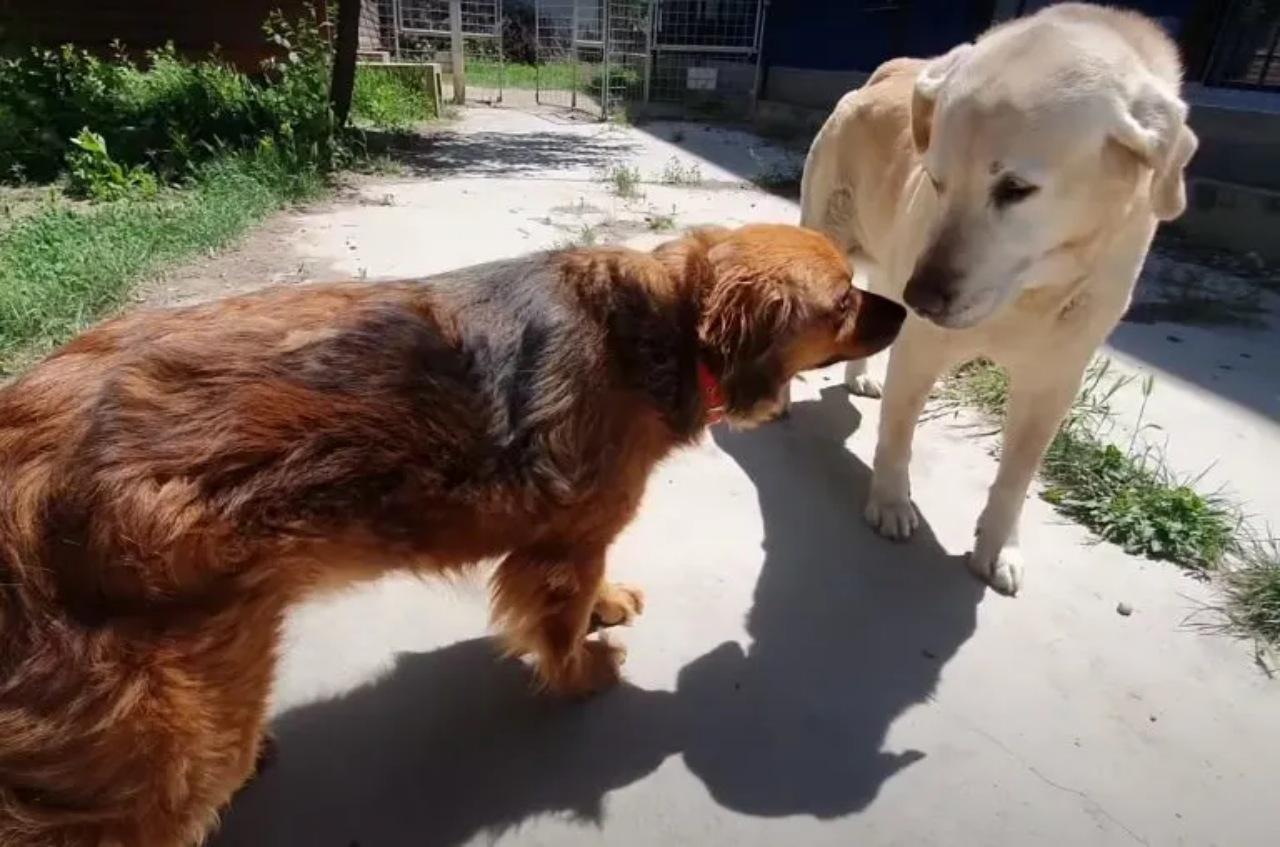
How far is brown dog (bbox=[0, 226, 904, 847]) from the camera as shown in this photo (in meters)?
1.31

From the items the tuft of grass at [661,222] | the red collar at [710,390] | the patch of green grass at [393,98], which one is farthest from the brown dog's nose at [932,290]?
the patch of green grass at [393,98]

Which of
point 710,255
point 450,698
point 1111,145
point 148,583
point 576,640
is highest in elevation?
point 1111,145

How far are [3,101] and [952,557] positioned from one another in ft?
31.5

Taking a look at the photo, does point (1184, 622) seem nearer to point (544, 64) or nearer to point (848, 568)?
point (848, 568)

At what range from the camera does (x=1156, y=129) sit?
1994 millimetres

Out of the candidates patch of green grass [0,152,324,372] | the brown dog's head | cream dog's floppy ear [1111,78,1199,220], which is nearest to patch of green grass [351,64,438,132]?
patch of green grass [0,152,324,372]

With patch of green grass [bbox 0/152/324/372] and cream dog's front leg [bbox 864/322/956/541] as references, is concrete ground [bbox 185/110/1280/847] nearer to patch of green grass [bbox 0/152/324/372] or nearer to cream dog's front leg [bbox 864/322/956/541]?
cream dog's front leg [bbox 864/322/956/541]

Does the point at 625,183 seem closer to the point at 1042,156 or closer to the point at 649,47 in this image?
the point at 1042,156

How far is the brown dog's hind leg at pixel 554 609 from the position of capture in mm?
1981

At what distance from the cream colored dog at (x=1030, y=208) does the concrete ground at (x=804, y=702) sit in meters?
0.34

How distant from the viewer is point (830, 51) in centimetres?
1424

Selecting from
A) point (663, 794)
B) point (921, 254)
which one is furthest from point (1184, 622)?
point (663, 794)

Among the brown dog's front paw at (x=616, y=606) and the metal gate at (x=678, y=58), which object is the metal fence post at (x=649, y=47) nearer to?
the metal gate at (x=678, y=58)

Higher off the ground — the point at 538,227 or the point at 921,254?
the point at 921,254
